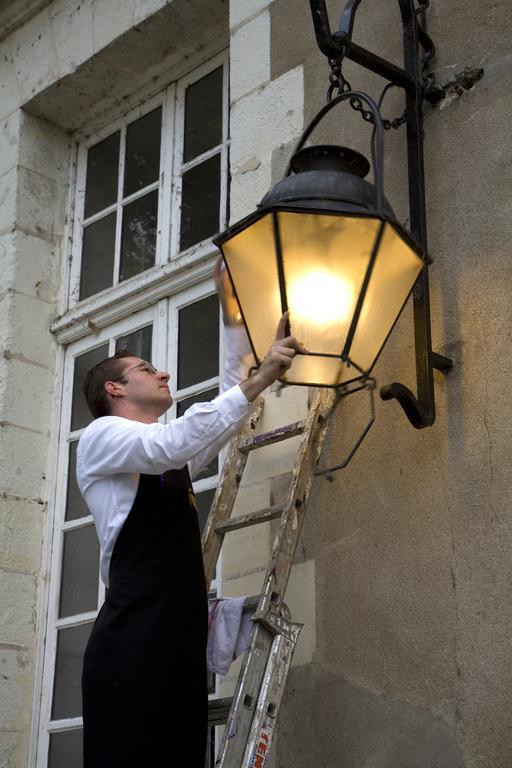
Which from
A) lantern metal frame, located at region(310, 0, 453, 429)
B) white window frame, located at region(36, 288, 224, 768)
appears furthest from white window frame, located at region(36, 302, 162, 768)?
lantern metal frame, located at region(310, 0, 453, 429)


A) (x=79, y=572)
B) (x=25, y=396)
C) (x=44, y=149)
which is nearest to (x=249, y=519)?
(x=79, y=572)

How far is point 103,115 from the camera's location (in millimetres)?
5113

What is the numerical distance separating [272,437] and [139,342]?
128 cm

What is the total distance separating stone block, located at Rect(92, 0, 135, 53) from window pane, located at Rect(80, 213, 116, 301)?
71cm

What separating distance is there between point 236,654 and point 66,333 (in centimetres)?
209

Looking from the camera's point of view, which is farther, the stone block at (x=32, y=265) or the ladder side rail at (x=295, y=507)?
the stone block at (x=32, y=265)

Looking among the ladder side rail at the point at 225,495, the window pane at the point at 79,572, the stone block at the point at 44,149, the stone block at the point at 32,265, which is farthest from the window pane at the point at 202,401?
the stone block at the point at 44,149

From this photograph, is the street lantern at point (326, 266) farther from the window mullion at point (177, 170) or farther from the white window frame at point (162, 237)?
the window mullion at point (177, 170)

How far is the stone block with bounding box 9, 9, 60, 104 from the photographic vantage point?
16.6ft

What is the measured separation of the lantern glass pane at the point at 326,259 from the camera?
2.58m

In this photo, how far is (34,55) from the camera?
5.16 metres

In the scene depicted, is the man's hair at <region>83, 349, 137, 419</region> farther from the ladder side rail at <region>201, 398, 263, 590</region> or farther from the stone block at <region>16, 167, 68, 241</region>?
the stone block at <region>16, 167, 68, 241</region>

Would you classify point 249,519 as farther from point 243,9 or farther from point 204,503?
point 243,9

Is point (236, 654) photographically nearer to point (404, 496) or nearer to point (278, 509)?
point (278, 509)
